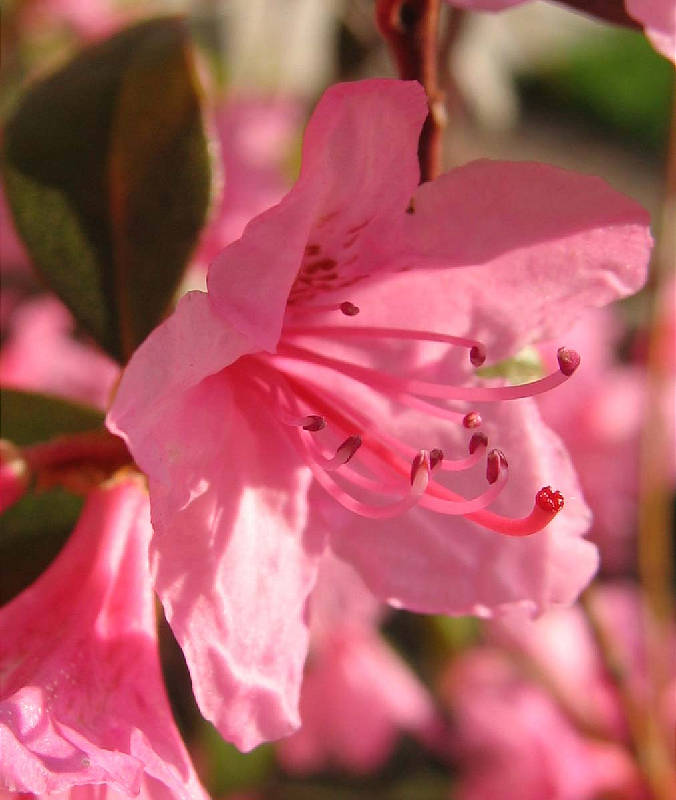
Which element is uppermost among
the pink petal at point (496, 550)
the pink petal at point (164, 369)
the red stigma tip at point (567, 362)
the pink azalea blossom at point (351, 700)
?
the pink petal at point (164, 369)

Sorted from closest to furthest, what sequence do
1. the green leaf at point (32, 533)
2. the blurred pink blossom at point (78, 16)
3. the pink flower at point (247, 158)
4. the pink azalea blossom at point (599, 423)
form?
the green leaf at point (32, 533) → the pink flower at point (247, 158) → the pink azalea blossom at point (599, 423) → the blurred pink blossom at point (78, 16)

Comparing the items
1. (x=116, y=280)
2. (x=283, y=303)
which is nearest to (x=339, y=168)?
(x=283, y=303)

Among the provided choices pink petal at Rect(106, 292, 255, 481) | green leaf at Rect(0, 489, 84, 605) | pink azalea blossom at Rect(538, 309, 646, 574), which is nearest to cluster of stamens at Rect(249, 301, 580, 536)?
pink petal at Rect(106, 292, 255, 481)

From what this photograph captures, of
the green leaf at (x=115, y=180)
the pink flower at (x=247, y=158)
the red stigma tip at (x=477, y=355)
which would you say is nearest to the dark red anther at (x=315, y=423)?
the red stigma tip at (x=477, y=355)

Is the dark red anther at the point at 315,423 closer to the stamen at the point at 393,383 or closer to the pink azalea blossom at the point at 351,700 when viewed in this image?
the stamen at the point at 393,383

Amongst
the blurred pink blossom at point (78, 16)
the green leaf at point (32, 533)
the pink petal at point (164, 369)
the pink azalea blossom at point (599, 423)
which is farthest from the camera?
the blurred pink blossom at point (78, 16)

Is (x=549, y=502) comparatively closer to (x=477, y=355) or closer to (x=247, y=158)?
(x=477, y=355)

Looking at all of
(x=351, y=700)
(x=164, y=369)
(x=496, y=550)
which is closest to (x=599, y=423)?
(x=351, y=700)
